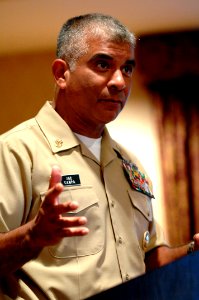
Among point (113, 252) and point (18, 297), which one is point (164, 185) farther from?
point (18, 297)

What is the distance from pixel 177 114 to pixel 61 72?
5.38ft

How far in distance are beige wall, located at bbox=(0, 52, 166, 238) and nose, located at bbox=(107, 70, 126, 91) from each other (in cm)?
169

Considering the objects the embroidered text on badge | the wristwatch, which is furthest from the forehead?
the wristwatch

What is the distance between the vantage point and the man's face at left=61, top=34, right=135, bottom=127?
1.18m

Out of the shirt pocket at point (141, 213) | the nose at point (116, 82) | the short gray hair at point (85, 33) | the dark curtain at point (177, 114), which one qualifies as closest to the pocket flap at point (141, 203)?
the shirt pocket at point (141, 213)

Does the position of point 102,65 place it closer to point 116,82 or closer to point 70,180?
point 116,82

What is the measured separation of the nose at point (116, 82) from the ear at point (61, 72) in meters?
0.15

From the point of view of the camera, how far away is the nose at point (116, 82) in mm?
1174

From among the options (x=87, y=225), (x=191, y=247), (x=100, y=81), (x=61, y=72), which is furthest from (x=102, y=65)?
(x=191, y=247)

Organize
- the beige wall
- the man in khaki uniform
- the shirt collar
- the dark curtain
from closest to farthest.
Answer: the man in khaki uniform, the shirt collar, the dark curtain, the beige wall

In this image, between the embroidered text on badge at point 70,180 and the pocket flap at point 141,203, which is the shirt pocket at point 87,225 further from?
the pocket flap at point 141,203

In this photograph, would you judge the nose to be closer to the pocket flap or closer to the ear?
the ear

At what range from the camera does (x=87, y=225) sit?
1082mm

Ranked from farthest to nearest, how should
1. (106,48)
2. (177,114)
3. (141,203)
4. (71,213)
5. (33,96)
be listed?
(33,96) < (177,114) < (141,203) < (106,48) < (71,213)
